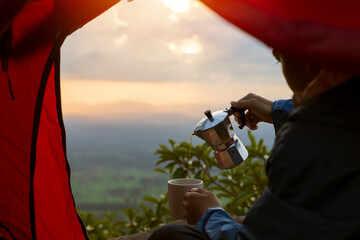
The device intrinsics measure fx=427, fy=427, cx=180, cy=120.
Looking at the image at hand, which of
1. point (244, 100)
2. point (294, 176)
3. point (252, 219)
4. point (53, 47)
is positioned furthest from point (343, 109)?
point (53, 47)

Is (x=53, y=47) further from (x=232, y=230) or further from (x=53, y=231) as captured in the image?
(x=232, y=230)

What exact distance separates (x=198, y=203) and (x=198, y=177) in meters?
1.48

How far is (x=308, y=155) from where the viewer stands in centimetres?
73

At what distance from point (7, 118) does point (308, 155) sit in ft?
2.97

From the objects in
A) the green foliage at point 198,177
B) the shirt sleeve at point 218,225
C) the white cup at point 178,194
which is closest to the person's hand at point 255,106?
the white cup at point 178,194

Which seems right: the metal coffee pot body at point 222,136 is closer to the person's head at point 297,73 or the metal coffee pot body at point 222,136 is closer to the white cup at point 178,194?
the white cup at point 178,194

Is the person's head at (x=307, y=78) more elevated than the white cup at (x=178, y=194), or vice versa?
the person's head at (x=307, y=78)

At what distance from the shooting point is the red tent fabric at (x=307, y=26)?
0.71 meters

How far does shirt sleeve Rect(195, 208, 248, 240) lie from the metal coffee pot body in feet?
0.98

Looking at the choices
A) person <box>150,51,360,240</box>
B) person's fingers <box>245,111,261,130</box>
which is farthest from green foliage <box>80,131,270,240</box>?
person <box>150,51,360,240</box>

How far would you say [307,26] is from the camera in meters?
0.74

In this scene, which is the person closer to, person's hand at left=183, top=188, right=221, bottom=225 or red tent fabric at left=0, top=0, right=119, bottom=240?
person's hand at left=183, top=188, right=221, bottom=225

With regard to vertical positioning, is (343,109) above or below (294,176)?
above

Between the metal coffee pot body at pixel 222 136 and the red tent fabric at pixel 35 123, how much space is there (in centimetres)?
45
